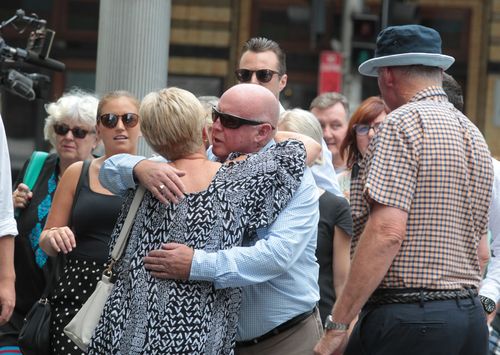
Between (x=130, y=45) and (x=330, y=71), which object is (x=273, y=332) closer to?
(x=130, y=45)

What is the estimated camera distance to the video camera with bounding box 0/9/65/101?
6738mm

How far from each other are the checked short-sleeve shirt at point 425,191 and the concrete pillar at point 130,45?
4.86 meters

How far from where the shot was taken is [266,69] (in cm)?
591

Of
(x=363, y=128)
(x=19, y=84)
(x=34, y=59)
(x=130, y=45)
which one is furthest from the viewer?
(x=130, y=45)

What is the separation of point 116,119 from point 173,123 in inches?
65.6

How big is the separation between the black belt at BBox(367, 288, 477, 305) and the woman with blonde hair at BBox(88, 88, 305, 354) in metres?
0.49

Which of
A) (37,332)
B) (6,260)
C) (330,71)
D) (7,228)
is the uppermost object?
(330,71)

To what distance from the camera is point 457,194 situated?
3939mm

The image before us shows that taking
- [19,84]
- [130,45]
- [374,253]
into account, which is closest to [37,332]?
[374,253]

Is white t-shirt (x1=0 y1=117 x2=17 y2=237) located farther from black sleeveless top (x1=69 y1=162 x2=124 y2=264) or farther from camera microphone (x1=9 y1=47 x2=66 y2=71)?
camera microphone (x1=9 y1=47 x2=66 y2=71)

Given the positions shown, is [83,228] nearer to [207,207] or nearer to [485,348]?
[207,207]

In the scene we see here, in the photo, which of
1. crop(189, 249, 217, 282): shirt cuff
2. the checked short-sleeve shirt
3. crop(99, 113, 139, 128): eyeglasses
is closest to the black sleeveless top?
crop(99, 113, 139, 128): eyeglasses

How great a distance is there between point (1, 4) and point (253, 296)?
15938 mm

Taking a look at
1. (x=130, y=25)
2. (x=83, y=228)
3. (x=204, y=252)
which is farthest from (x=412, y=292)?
(x=130, y=25)
